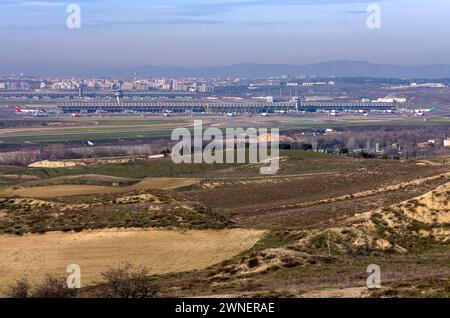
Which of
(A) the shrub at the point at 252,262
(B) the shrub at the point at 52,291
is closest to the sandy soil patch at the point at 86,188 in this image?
(A) the shrub at the point at 252,262

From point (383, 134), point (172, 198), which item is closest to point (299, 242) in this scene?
point (172, 198)

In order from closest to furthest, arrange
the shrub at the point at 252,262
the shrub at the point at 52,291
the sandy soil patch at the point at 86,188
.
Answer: the shrub at the point at 52,291 → the shrub at the point at 252,262 → the sandy soil patch at the point at 86,188

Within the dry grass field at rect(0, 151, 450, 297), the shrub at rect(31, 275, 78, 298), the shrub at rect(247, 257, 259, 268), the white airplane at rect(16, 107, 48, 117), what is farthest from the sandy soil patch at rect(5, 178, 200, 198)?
the white airplane at rect(16, 107, 48, 117)

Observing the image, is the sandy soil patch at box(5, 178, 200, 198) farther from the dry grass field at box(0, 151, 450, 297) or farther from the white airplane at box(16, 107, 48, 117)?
the white airplane at box(16, 107, 48, 117)

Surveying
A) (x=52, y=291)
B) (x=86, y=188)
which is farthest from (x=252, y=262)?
(x=86, y=188)

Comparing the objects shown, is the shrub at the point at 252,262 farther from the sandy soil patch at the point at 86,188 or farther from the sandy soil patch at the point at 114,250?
the sandy soil patch at the point at 86,188
